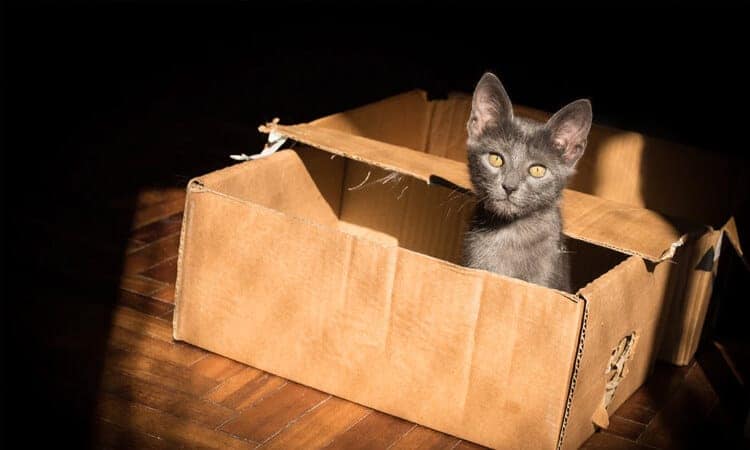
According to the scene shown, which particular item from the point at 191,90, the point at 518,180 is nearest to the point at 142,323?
the point at 518,180

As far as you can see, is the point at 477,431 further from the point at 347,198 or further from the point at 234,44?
the point at 234,44

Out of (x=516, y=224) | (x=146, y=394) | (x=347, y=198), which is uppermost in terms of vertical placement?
(x=516, y=224)

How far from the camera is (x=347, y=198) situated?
2.93 metres

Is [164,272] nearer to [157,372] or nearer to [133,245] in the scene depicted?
[133,245]

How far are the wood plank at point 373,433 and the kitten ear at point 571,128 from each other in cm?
65

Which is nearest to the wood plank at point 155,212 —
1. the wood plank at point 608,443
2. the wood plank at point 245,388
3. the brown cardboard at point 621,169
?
the brown cardboard at point 621,169

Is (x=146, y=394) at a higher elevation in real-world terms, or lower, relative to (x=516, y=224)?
lower

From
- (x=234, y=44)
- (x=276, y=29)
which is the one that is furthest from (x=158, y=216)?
(x=276, y=29)

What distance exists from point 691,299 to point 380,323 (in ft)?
2.81

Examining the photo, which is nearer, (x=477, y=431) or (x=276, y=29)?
(x=477, y=431)

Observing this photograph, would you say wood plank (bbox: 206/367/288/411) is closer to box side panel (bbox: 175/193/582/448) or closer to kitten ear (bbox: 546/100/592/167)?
box side panel (bbox: 175/193/582/448)

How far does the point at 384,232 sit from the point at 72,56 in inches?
97.0

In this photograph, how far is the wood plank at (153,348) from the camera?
2.22 m

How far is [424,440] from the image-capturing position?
203 centimetres
